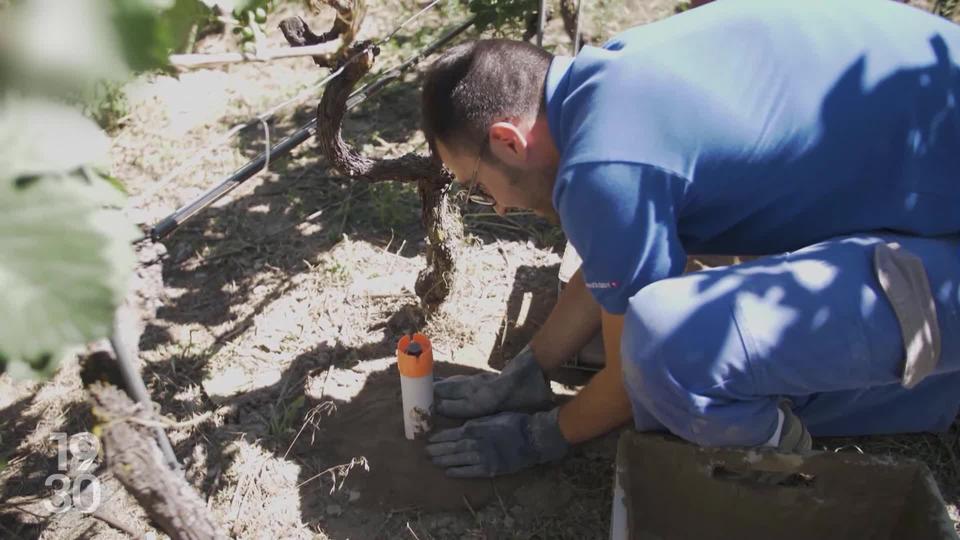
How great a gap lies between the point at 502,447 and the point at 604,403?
330 mm

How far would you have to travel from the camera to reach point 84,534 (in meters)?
2.20

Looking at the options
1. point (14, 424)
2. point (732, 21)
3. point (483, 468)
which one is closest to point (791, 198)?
point (732, 21)

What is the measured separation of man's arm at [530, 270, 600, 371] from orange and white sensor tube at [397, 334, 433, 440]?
380 mm

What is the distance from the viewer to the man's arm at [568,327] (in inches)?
93.0

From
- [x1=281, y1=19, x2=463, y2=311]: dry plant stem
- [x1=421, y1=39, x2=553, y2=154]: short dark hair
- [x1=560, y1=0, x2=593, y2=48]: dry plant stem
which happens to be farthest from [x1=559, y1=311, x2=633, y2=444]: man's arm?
[x1=560, y1=0, x2=593, y2=48]: dry plant stem

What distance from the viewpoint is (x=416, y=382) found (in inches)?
89.2

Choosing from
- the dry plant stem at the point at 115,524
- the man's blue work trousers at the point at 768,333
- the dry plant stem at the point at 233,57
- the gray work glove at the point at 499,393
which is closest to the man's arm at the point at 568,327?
the gray work glove at the point at 499,393

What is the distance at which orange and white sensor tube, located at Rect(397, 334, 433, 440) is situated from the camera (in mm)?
2232

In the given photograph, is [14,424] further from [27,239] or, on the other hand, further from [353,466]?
Result: [27,239]

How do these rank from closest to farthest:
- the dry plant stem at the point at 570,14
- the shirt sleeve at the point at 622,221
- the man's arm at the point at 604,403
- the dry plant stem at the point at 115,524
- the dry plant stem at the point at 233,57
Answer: the dry plant stem at the point at 233,57, the shirt sleeve at the point at 622,221, the dry plant stem at the point at 115,524, the man's arm at the point at 604,403, the dry plant stem at the point at 570,14

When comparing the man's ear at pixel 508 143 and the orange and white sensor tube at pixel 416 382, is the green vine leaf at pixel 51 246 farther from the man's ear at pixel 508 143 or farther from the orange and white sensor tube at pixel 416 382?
the orange and white sensor tube at pixel 416 382

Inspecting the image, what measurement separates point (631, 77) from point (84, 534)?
1.83 metres

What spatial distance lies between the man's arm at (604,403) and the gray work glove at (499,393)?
0.20m

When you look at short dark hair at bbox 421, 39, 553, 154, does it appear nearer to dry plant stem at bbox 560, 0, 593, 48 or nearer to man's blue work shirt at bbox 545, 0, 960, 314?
man's blue work shirt at bbox 545, 0, 960, 314
